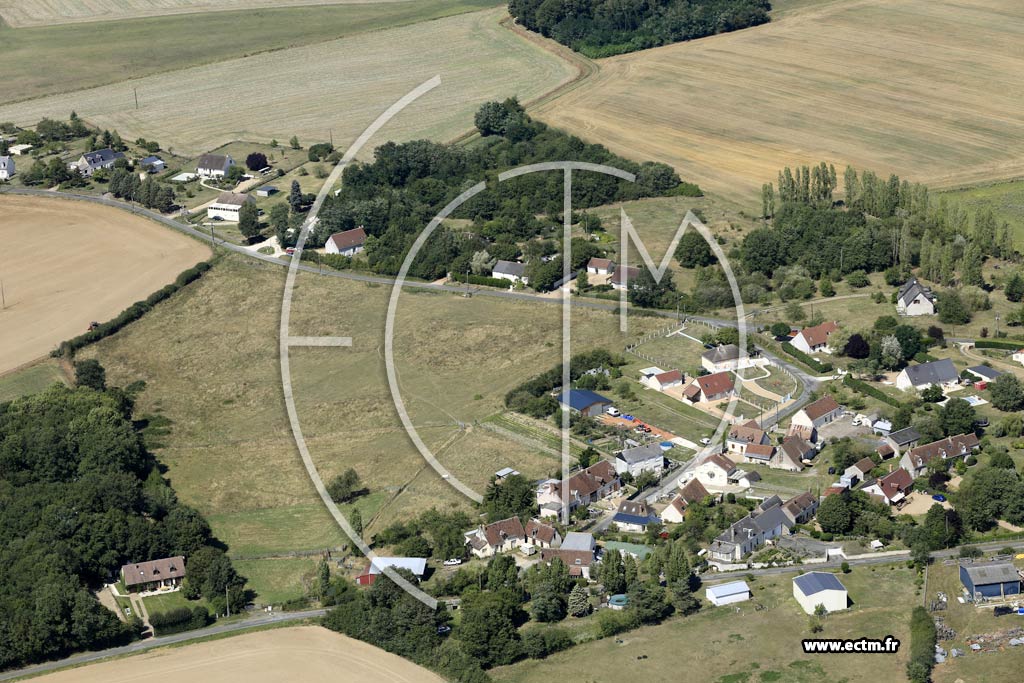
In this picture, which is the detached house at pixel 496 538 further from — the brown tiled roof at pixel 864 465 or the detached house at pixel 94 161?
the detached house at pixel 94 161

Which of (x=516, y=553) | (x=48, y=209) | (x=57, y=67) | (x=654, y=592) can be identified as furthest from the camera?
(x=57, y=67)

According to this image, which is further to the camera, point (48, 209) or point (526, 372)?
point (48, 209)

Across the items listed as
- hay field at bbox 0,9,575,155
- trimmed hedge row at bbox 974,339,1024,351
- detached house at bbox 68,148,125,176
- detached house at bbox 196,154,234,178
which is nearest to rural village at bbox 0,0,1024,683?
trimmed hedge row at bbox 974,339,1024,351

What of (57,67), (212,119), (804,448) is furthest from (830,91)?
(57,67)

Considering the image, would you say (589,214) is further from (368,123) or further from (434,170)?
(368,123)

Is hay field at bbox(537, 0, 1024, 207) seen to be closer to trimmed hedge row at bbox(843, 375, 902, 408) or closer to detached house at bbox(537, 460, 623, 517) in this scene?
trimmed hedge row at bbox(843, 375, 902, 408)

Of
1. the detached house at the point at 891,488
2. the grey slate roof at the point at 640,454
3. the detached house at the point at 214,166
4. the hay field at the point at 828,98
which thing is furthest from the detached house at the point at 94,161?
the detached house at the point at 891,488
